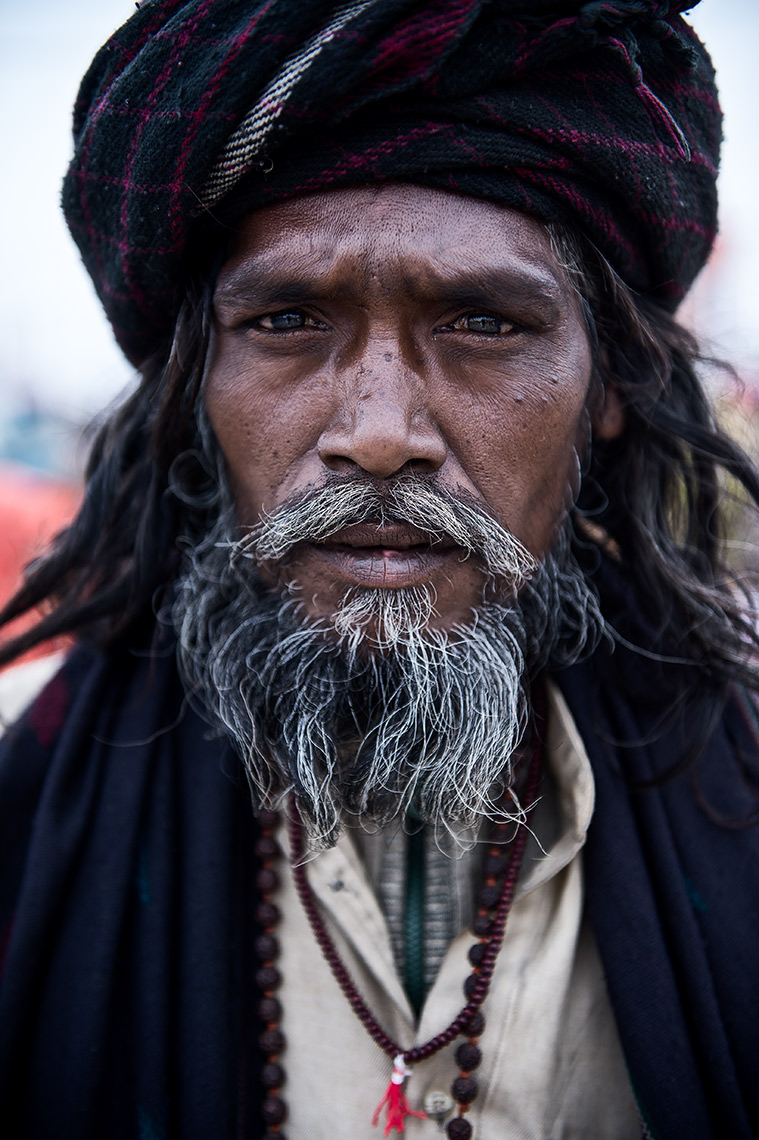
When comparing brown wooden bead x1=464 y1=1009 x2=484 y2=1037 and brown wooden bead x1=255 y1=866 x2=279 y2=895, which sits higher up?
brown wooden bead x1=255 y1=866 x2=279 y2=895

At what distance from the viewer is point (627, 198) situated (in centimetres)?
157

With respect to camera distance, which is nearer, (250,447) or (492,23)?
(492,23)

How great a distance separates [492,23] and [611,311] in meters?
0.62

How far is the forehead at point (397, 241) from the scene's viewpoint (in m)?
1.47

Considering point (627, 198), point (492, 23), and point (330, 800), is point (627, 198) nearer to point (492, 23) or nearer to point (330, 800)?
point (492, 23)

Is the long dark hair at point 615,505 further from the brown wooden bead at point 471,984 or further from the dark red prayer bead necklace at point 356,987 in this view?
the brown wooden bead at point 471,984

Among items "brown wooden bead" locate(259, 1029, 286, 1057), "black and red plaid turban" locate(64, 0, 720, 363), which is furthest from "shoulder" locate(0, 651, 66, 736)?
"black and red plaid turban" locate(64, 0, 720, 363)

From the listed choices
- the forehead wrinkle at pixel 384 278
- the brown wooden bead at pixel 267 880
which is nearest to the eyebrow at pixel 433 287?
the forehead wrinkle at pixel 384 278

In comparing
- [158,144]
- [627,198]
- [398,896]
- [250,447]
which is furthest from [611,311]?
[398,896]

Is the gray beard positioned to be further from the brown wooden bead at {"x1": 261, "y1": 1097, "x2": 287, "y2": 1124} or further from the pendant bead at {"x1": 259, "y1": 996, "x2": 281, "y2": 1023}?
the brown wooden bead at {"x1": 261, "y1": 1097, "x2": 287, "y2": 1124}

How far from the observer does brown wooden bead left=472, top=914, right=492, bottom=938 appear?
5.31 feet

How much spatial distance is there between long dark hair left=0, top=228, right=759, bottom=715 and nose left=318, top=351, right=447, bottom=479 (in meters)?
0.44

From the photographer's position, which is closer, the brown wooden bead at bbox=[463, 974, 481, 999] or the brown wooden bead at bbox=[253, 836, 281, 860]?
the brown wooden bead at bbox=[463, 974, 481, 999]

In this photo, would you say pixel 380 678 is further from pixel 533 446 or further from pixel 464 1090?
pixel 464 1090
